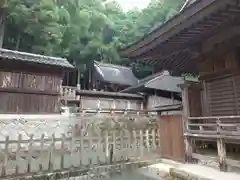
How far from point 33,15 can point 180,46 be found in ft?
63.6

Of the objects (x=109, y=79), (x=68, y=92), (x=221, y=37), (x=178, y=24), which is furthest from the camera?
(x=109, y=79)

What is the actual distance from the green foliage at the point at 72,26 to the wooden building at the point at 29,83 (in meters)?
9.29

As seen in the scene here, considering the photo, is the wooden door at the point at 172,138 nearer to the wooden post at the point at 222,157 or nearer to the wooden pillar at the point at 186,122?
the wooden pillar at the point at 186,122

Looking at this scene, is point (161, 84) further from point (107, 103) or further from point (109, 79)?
point (109, 79)

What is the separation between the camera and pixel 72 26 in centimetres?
2900

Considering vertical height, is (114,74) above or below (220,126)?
above

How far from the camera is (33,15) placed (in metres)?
21.9

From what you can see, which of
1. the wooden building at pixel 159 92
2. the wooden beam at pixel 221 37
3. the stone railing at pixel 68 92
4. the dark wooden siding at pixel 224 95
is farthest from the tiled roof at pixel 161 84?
the wooden beam at pixel 221 37

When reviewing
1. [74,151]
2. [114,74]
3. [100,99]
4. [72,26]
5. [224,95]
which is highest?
[72,26]

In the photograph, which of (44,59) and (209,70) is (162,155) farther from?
(44,59)

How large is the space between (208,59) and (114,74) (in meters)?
25.5

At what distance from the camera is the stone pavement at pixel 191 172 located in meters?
4.59

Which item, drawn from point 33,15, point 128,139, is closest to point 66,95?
point 33,15

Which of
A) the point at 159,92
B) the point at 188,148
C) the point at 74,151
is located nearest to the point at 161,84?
the point at 159,92
